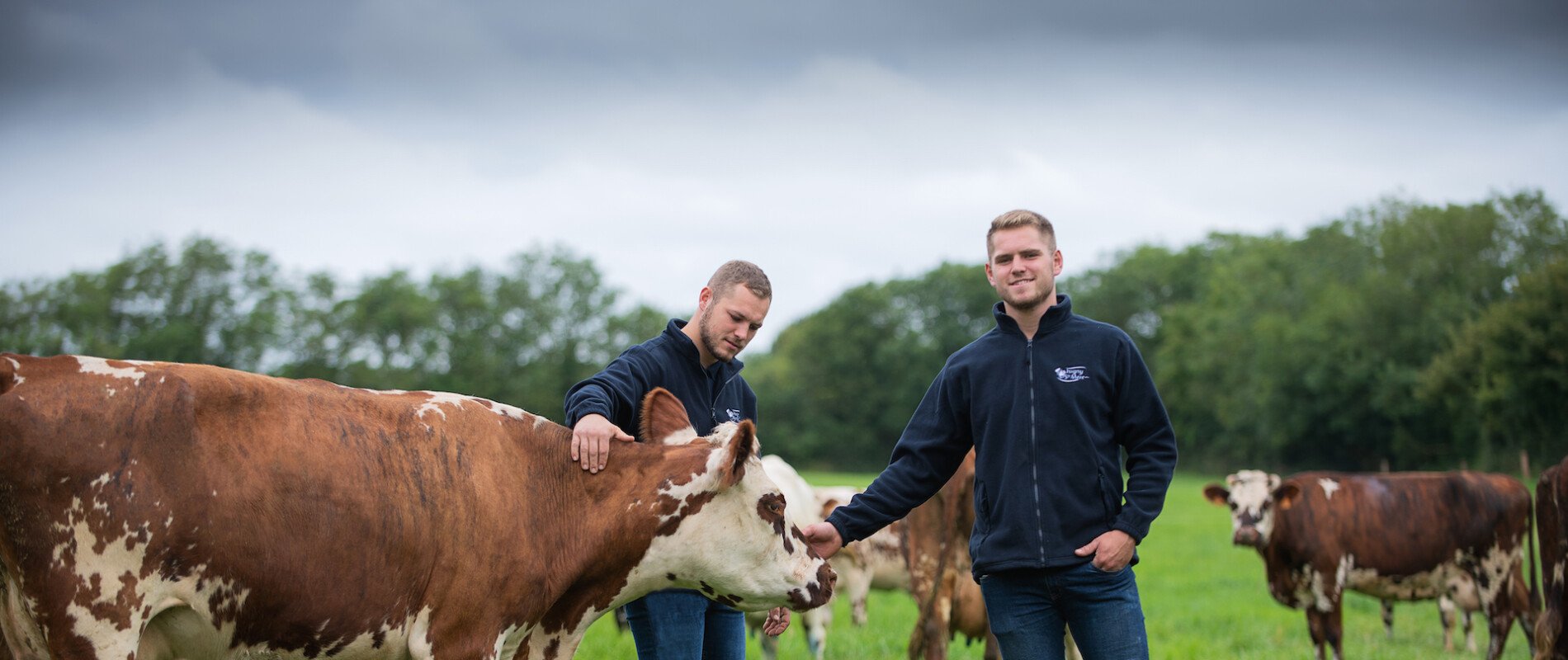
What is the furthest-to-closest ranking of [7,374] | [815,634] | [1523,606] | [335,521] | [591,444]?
1. [1523,606]
2. [815,634]
3. [591,444]
4. [335,521]
5. [7,374]

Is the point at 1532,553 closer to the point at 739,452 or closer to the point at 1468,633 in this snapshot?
the point at 1468,633

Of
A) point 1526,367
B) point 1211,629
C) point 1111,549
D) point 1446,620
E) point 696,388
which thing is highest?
point 696,388

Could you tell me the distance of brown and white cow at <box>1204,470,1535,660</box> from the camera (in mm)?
12844

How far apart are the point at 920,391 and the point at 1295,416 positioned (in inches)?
1073

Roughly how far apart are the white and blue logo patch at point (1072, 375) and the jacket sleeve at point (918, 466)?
55 cm

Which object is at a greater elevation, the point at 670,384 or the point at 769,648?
the point at 670,384

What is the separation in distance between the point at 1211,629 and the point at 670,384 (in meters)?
10.9

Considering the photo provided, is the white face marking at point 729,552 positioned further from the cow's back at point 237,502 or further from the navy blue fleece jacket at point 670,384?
the cow's back at point 237,502

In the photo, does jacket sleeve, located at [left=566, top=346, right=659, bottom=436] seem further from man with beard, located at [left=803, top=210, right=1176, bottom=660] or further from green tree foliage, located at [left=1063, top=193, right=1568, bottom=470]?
green tree foliage, located at [left=1063, top=193, right=1568, bottom=470]

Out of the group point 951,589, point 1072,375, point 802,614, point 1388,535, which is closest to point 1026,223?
point 1072,375

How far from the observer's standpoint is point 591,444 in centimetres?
461

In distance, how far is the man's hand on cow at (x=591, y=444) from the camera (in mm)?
4613

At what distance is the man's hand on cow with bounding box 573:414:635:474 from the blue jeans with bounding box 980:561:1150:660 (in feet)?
5.46

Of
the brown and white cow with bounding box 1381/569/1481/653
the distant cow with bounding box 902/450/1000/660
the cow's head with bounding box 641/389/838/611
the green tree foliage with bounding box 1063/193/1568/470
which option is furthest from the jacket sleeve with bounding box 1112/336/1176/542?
the green tree foliage with bounding box 1063/193/1568/470
